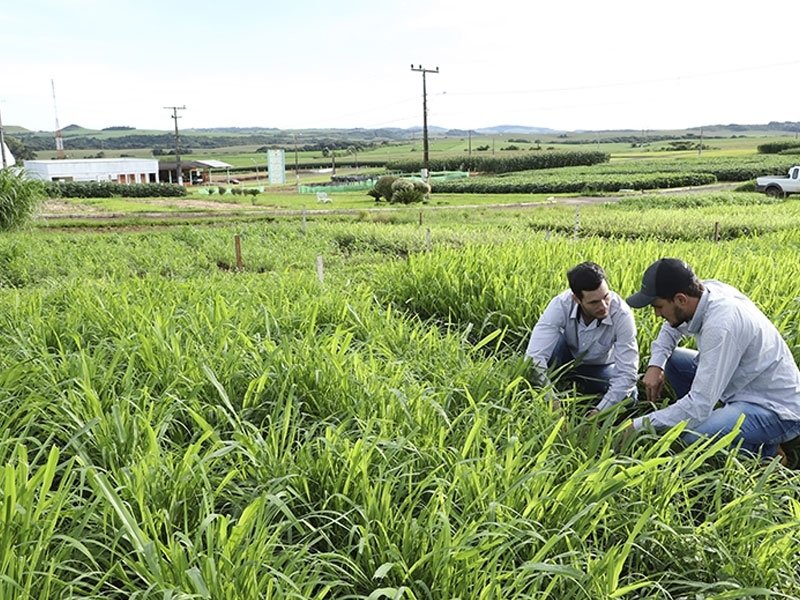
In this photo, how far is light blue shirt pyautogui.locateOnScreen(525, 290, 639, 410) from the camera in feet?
12.0

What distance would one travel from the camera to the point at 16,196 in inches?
528

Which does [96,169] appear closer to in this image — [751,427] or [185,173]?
[185,173]

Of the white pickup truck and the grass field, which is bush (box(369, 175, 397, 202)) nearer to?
the white pickup truck

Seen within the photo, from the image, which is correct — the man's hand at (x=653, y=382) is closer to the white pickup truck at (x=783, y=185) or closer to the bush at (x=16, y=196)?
the bush at (x=16, y=196)

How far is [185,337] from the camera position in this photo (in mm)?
3859

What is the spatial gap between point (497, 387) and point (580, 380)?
1073 millimetres

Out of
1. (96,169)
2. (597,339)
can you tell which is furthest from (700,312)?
(96,169)

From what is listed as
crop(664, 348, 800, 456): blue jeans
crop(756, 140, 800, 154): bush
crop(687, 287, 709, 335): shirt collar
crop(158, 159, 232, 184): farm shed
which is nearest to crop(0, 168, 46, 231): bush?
crop(687, 287, 709, 335): shirt collar

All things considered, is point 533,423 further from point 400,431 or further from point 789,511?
point 789,511

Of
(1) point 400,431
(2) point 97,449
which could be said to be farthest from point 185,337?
(1) point 400,431

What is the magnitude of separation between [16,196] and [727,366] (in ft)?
47.1

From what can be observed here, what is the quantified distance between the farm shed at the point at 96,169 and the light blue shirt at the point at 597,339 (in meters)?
57.4

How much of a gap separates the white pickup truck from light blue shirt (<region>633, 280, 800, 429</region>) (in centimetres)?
2991

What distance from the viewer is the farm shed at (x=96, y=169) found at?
188ft
